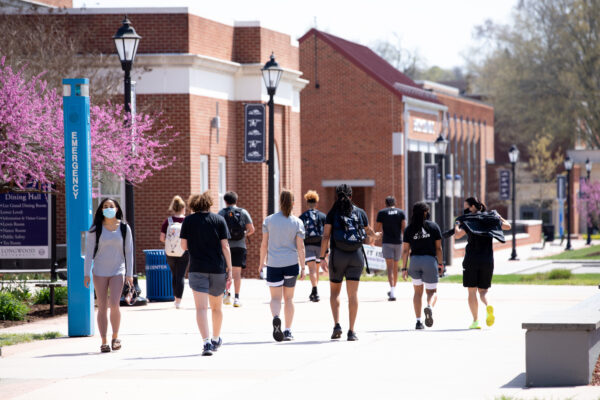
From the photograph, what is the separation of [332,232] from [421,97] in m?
39.2

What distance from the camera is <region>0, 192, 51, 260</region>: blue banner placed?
57.2 ft

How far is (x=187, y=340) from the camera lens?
1377 cm

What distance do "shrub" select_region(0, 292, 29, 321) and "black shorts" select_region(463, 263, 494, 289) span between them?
6.64 meters

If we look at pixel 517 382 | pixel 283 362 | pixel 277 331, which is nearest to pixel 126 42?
pixel 277 331

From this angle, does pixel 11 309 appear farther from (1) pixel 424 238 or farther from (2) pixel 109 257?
(1) pixel 424 238

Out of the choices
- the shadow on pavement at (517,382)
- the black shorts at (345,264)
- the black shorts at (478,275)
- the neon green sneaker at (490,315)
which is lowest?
the shadow on pavement at (517,382)

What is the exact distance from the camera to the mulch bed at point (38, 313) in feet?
52.2

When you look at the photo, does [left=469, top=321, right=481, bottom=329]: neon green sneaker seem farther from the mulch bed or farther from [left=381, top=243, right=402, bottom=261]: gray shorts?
the mulch bed

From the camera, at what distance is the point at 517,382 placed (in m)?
9.97

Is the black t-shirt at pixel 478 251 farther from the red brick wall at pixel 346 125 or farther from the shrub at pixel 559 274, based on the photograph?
the red brick wall at pixel 346 125

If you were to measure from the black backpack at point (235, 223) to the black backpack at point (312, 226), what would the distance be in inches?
60.5

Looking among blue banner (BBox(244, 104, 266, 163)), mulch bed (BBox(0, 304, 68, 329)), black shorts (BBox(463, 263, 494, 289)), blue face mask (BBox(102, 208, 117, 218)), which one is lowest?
mulch bed (BBox(0, 304, 68, 329))

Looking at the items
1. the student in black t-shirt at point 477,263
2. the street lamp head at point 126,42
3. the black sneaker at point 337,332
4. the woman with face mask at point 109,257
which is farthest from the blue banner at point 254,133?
the woman with face mask at point 109,257

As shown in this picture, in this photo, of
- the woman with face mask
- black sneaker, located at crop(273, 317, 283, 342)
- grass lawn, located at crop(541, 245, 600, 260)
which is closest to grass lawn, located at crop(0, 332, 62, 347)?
the woman with face mask
